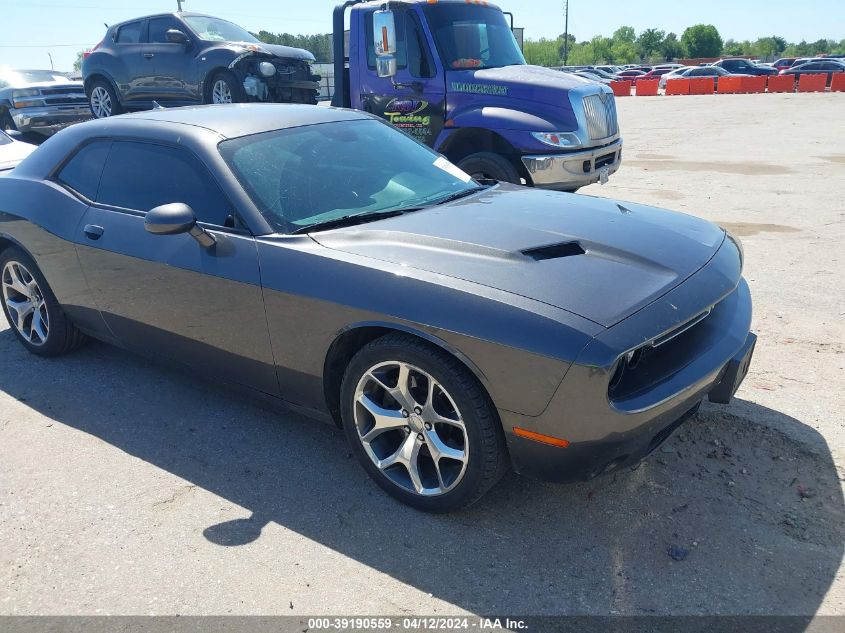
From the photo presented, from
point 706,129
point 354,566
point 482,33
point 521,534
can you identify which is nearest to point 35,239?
point 354,566

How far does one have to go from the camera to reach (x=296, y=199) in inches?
134

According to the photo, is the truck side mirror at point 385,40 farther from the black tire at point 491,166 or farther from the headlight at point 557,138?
the headlight at point 557,138

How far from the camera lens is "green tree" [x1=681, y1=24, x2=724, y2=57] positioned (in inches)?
4183

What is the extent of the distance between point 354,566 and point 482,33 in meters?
6.62

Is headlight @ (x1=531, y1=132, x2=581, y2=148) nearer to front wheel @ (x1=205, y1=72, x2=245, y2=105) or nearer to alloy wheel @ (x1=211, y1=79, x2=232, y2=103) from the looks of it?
front wheel @ (x1=205, y1=72, x2=245, y2=105)

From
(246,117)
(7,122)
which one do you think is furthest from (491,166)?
(7,122)

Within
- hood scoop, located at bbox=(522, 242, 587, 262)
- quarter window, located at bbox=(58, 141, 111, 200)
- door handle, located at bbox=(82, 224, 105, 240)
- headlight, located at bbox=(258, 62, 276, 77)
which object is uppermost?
headlight, located at bbox=(258, 62, 276, 77)

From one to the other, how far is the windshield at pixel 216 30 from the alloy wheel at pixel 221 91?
0.68 meters

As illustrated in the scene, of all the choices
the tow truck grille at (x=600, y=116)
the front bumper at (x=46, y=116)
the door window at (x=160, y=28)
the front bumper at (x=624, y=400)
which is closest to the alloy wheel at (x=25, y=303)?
the front bumper at (x=624, y=400)

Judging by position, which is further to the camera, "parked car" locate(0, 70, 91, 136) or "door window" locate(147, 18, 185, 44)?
"parked car" locate(0, 70, 91, 136)

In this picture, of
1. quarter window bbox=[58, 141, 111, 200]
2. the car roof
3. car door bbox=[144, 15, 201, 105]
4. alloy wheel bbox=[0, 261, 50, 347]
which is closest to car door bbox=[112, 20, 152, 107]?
car door bbox=[144, 15, 201, 105]

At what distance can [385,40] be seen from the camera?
7.16 metres

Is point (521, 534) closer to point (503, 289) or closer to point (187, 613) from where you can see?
point (503, 289)

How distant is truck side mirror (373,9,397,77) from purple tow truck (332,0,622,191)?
0.03ft
